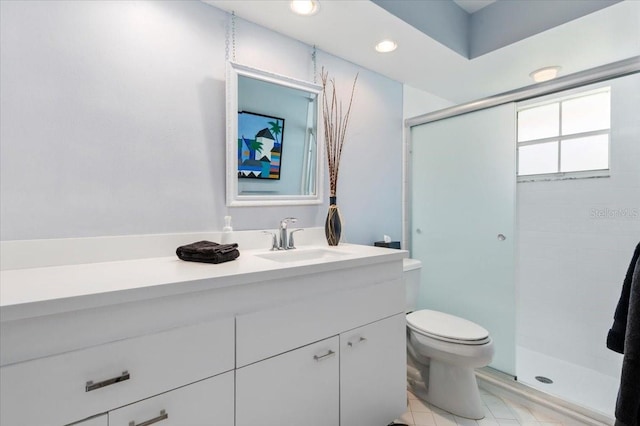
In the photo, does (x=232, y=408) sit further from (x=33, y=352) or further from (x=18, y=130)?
(x=18, y=130)

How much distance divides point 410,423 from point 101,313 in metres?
1.51

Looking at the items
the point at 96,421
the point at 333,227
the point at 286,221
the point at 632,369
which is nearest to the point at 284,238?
the point at 286,221

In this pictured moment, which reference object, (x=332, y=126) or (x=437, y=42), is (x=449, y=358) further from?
(x=437, y=42)

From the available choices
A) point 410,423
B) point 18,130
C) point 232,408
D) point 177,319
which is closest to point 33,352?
point 177,319

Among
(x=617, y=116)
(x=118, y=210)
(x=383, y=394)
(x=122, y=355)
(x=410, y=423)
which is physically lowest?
(x=410, y=423)

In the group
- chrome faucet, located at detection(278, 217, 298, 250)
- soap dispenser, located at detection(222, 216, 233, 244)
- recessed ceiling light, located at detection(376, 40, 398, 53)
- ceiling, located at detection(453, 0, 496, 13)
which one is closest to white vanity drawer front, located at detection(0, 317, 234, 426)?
soap dispenser, located at detection(222, 216, 233, 244)

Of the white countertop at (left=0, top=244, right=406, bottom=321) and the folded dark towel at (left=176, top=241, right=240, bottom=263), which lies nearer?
the white countertop at (left=0, top=244, right=406, bottom=321)

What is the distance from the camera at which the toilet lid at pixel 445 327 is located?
1608 millimetres

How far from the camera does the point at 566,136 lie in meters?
2.30

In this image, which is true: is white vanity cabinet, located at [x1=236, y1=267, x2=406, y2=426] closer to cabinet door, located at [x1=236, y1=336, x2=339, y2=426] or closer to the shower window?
cabinet door, located at [x1=236, y1=336, x2=339, y2=426]

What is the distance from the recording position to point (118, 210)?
4.09 ft

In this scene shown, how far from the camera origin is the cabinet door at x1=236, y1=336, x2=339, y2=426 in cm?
100

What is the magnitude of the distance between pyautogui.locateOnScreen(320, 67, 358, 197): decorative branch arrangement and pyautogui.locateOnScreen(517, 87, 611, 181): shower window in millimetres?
A: 1391

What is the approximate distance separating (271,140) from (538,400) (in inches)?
77.4
